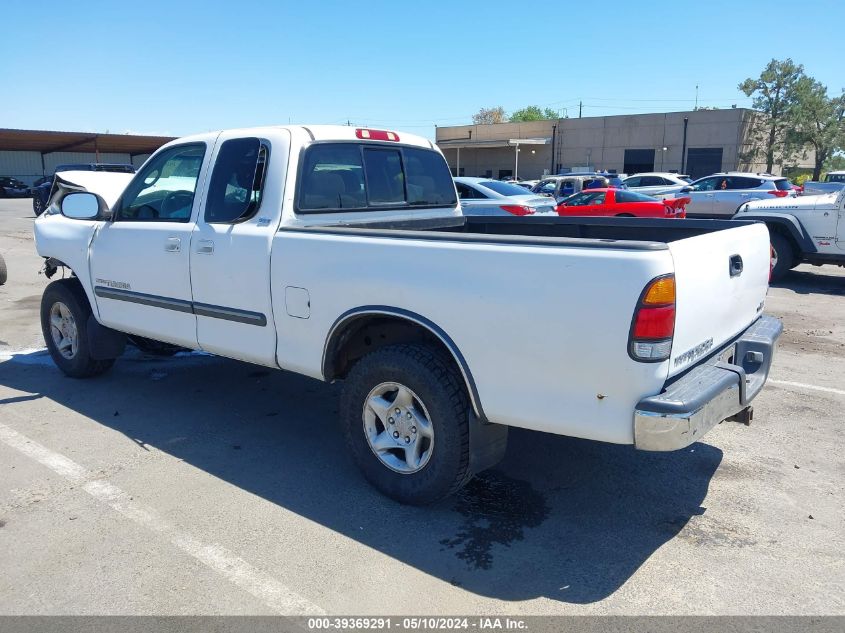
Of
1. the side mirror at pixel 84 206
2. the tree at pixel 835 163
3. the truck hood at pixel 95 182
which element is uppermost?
the truck hood at pixel 95 182

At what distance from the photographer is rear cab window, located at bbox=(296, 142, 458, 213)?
15.0 feet

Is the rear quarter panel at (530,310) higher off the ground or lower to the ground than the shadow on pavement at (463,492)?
higher

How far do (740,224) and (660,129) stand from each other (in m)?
51.3

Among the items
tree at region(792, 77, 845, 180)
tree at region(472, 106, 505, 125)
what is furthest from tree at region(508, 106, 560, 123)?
tree at region(792, 77, 845, 180)

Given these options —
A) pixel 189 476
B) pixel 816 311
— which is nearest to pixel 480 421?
pixel 189 476

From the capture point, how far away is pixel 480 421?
3.62 m

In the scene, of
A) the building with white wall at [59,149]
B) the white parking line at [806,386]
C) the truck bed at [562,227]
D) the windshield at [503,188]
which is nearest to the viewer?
the truck bed at [562,227]

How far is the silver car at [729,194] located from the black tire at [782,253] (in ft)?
25.2

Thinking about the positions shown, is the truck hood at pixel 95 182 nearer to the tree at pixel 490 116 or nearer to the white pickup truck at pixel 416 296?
the white pickup truck at pixel 416 296

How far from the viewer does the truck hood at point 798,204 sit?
10531 mm

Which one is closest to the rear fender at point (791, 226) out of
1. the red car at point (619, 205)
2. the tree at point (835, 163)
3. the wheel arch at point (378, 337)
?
the red car at point (619, 205)

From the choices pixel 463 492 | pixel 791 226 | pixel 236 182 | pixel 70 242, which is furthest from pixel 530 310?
pixel 791 226

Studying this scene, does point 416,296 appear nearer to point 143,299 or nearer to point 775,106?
point 143,299

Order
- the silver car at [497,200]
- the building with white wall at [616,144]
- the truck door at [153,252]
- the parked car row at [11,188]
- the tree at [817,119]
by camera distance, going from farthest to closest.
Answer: the tree at [817,119]
the building with white wall at [616,144]
the parked car row at [11,188]
the silver car at [497,200]
the truck door at [153,252]
